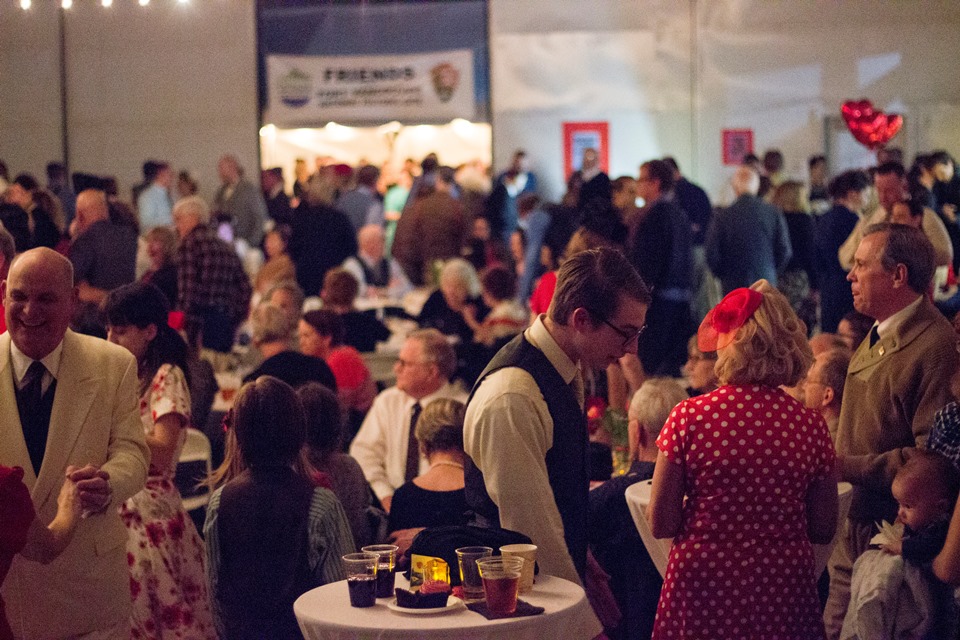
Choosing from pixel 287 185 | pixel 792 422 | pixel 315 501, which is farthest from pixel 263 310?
pixel 287 185

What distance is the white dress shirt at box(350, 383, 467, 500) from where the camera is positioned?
5.15 m

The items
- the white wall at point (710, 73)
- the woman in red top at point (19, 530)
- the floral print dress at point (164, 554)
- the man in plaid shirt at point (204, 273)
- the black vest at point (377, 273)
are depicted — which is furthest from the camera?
the white wall at point (710, 73)

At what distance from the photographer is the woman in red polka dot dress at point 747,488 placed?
9.29 ft

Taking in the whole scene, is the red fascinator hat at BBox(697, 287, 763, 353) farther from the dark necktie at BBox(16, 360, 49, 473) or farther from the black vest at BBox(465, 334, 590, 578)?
the dark necktie at BBox(16, 360, 49, 473)

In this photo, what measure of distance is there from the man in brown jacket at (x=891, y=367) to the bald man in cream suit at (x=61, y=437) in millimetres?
1928

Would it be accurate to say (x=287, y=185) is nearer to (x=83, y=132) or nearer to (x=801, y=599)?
(x=83, y=132)

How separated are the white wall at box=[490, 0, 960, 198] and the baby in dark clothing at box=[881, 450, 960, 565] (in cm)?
1044

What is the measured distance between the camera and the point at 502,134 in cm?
1399

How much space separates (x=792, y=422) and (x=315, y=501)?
1.21 meters

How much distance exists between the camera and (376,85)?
45.8 ft

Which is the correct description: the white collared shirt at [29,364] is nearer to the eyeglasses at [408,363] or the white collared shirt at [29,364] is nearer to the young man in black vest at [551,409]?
the young man in black vest at [551,409]

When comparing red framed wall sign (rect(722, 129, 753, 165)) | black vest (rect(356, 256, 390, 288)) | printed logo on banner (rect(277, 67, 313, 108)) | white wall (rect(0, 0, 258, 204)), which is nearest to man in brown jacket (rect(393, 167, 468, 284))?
black vest (rect(356, 256, 390, 288))

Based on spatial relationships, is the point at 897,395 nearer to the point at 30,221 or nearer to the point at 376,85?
the point at 30,221

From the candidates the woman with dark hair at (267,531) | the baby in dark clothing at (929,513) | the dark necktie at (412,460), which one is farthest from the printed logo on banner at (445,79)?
the baby in dark clothing at (929,513)
